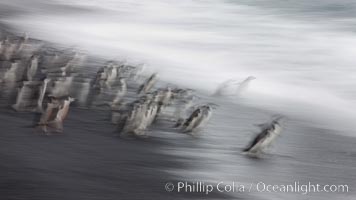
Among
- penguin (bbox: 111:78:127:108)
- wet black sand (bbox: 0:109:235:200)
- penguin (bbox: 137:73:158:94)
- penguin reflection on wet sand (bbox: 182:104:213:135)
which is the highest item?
penguin (bbox: 137:73:158:94)

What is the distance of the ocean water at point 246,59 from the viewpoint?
5.43 m

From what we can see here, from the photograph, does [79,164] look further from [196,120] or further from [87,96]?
[87,96]

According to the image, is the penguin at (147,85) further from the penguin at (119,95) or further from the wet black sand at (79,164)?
the wet black sand at (79,164)

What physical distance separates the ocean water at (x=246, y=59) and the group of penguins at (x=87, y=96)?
0.98 ft

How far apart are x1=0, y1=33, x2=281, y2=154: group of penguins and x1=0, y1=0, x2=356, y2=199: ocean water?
11.8 inches

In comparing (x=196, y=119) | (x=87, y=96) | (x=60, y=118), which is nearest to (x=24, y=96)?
(x=60, y=118)

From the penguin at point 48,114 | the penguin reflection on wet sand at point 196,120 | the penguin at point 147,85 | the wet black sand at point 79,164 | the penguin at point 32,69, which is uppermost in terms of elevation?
the penguin at point 147,85

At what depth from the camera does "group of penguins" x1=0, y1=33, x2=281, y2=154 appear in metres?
5.34

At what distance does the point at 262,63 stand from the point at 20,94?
233 inches

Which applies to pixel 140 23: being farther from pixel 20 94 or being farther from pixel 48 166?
pixel 48 166

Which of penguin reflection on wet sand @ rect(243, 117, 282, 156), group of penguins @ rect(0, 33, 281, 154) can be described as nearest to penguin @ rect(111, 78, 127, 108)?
group of penguins @ rect(0, 33, 281, 154)

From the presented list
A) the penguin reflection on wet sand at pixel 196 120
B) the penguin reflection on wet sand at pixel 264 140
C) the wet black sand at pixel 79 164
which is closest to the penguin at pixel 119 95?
the wet black sand at pixel 79 164

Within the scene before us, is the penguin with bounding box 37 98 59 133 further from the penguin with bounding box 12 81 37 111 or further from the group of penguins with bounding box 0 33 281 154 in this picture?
the penguin with bounding box 12 81 37 111

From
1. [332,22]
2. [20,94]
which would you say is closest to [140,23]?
[332,22]
